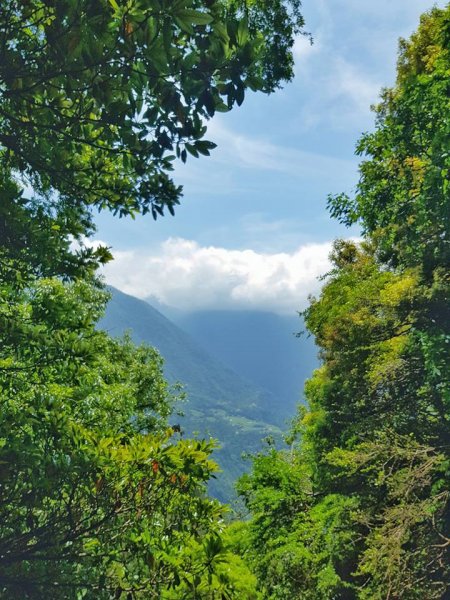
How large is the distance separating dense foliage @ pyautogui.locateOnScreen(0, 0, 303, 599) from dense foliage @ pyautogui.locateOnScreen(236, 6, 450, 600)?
569cm

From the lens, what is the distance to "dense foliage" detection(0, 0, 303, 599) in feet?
8.91

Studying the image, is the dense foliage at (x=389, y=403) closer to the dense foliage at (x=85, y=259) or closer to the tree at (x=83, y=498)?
the dense foliage at (x=85, y=259)

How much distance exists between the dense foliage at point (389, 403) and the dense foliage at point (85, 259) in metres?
5.69

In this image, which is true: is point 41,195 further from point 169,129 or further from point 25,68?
point 169,129

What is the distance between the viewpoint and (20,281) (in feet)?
13.6

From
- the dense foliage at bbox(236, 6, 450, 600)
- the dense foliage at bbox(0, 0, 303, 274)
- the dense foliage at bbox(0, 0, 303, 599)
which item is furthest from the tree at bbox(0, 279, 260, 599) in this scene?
the dense foliage at bbox(236, 6, 450, 600)

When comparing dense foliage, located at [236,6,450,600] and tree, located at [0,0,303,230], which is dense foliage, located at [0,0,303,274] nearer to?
tree, located at [0,0,303,230]

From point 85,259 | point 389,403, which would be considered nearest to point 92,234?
point 85,259

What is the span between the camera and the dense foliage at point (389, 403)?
948 centimetres

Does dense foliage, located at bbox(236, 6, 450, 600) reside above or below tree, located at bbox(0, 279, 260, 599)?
above

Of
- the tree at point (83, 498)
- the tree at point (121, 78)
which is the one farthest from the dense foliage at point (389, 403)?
the tree at point (83, 498)

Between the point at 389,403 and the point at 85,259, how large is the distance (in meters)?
12.0

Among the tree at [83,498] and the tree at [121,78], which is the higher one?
the tree at [121,78]

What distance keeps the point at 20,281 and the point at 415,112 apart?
914 centimetres
